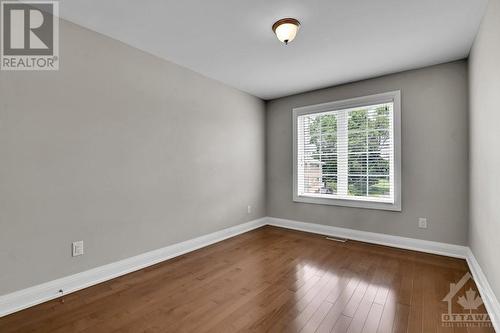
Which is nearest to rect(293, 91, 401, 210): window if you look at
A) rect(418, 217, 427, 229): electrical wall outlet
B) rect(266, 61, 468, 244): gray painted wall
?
rect(266, 61, 468, 244): gray painted wall

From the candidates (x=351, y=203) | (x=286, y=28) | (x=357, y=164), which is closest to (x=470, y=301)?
(x=351, y=203)

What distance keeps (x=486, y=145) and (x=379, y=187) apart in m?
1.73

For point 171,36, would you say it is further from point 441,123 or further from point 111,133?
point 441,123

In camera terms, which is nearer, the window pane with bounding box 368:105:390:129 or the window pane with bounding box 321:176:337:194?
the window pane with bounding box 368:105:390:129

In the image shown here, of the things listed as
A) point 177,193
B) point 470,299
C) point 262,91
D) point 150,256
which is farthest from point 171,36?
point 470,299

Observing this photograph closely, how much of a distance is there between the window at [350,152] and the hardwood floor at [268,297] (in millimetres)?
1018

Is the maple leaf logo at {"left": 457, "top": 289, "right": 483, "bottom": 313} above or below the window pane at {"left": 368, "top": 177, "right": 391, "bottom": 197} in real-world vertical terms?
below

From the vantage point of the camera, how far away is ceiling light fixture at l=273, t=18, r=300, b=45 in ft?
7.82

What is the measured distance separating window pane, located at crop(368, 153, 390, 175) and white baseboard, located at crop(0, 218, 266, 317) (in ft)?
8.86

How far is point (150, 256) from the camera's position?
3090 millimetres

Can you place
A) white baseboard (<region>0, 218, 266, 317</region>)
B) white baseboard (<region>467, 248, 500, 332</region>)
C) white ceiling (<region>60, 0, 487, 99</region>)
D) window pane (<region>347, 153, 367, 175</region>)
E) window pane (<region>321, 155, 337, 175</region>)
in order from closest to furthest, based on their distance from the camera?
1. white baseboard (<region>467, 248, 500, 332</region>)
2. white baseboard (<region>0, 218, 266, 317</region>)
3. white ceiling (<region>60, 0, 487, 99</region>)
4. window pane (<region>347, 153, 367, 175</region>)
5. window pane (<region>321, 155, 337, 175</region>)

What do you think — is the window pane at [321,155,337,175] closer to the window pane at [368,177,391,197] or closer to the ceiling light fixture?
the window pane at [368,177,391,197]

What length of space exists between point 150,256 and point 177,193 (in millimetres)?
845

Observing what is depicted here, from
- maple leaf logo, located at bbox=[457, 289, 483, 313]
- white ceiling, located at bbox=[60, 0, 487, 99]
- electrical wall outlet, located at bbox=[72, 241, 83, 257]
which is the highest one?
white ceiling, located at bbox=[60, 0, 487, 99]
